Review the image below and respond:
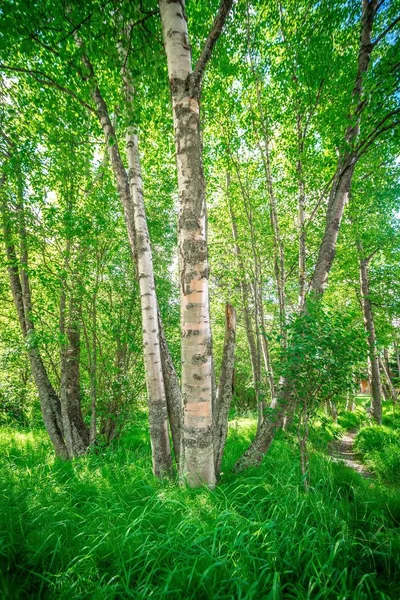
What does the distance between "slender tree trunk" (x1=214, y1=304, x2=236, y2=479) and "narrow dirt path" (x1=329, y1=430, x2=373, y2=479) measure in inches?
104

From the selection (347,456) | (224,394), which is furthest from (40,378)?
(347,456)

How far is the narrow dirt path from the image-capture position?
16.2 feet

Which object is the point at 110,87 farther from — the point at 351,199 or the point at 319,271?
the point at 351,199

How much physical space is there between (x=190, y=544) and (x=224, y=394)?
1527mm

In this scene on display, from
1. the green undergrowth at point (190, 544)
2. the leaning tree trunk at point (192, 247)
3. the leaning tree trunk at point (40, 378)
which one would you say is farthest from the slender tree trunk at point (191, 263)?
the leaning tree trunk at point (40, 378)

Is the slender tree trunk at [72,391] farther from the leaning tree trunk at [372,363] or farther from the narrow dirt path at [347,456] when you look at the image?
the leaning tree trunk at [372,363]

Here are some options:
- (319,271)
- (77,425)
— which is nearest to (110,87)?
(319,271)

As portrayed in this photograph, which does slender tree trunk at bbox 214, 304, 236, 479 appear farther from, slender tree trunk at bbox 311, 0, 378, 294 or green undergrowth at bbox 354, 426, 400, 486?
green undergrowth at bbox 354, 426, 400, 486

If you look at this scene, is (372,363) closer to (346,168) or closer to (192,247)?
(346,168)

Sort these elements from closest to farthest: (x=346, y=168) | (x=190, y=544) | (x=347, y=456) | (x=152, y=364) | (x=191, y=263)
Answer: (x=190, y=544), (x=191, y=263), (x=152, y=364), (x=346, y=168), (x=347, y=456)

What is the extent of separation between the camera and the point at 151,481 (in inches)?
103

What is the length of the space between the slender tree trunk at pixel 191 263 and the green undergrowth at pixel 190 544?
429 mm

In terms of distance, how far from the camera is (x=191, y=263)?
217 centimetres

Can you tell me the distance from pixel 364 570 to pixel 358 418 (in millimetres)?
11723
